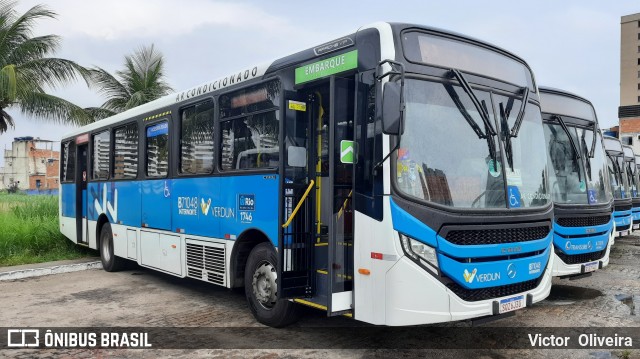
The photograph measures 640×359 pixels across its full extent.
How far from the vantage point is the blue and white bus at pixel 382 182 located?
4742mm

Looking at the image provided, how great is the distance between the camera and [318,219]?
5.82 metres

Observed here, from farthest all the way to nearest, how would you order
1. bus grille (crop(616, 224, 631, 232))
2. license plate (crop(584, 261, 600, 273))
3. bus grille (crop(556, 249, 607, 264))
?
bus grille (crop(616, 224, 631, 232)), license plate (crop(584, 261, 600, 273)), bus grille (crop(556, 249, 607, 264))

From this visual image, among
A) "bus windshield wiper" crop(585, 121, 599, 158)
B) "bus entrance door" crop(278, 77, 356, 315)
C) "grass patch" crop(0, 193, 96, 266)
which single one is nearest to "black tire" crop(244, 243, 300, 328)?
"bus entrance door" crop(278, 77, 356, 315)

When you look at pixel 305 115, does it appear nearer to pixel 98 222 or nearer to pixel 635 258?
pixel 98 222

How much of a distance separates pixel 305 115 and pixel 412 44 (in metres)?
1.42

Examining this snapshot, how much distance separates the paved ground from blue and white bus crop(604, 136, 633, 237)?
2.67m

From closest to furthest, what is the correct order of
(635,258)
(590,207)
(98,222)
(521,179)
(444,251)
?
(444,251) < (521,179) < (590,207) < (98,222) < (635,258)

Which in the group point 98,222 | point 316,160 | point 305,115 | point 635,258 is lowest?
point 635,258

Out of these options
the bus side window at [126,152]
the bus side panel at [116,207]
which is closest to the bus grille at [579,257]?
the bus side panel at [116,207]

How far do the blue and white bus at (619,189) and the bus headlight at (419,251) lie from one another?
8.99m

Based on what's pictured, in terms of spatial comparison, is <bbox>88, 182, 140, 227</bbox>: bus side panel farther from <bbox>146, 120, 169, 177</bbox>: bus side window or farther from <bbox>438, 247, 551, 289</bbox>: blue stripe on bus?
<bbox>438, 247, 551, 289</bbox>: blue stripe on bus

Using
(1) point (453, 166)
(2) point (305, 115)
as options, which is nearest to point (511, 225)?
(1) point (453, 166)

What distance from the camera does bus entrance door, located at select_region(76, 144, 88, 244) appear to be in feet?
39.7

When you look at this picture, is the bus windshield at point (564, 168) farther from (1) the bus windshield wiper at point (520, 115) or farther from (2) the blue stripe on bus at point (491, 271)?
(2) the blue stripe on bus at point (491, 271)
